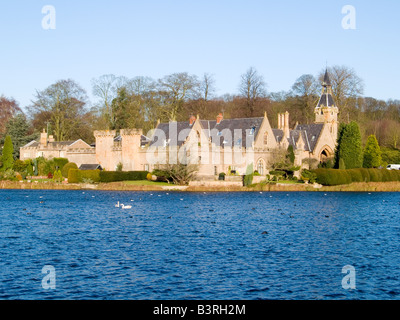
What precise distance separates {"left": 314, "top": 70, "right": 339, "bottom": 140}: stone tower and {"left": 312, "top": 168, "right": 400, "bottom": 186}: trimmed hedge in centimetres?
1302

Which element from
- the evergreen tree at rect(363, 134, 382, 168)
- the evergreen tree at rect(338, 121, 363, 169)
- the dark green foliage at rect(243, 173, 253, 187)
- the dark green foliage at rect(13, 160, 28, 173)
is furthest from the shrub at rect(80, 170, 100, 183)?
the evergreen tree at rect(363, 134, 382, 168)

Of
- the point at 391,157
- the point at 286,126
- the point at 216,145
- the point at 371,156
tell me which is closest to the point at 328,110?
the point at 286,126

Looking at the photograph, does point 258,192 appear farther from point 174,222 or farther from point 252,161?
point 174,222

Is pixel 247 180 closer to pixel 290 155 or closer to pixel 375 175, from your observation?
pixel 290 155

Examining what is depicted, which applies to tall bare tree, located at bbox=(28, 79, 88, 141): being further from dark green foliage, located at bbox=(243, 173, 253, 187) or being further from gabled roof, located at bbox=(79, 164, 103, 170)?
dark green foliage, located at bbox=(243, 173, 253, 187)

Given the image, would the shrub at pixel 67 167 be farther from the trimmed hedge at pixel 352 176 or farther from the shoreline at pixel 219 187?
the trimmed hedge at pixel 352 176

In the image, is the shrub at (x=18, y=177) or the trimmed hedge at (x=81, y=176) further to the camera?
the shrub at (x=18, y=177)

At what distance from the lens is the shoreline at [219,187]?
49.8m

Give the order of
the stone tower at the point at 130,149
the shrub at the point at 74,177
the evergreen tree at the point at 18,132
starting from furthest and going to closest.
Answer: the evergreen tree at the point at 18,132
the stone tower at the point at 130,149
the shrub at the point at 74,177

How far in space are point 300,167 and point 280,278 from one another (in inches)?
1679

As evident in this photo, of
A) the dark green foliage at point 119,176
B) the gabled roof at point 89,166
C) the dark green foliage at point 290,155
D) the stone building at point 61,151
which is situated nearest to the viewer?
the dark green foliage at point 119,176

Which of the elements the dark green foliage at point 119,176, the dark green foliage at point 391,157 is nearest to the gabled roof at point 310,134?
the dark green foliage at point 391,157

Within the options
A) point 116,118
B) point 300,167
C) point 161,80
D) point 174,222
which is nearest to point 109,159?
point 116,118

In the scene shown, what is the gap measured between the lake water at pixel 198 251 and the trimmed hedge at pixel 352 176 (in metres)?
14.7
